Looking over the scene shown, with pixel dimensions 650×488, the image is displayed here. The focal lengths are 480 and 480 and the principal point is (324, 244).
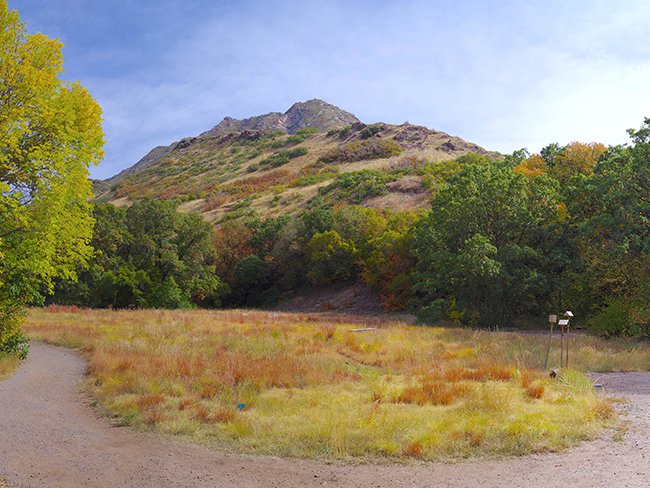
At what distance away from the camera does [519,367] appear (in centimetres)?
1442

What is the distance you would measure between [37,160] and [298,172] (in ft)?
307

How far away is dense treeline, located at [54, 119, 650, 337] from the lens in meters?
24.9

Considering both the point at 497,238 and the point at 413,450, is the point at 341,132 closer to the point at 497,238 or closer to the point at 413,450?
the point at 497,238

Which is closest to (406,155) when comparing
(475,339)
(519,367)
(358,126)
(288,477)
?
(358,126)

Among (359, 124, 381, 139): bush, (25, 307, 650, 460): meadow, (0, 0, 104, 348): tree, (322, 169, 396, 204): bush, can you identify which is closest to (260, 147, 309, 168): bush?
(359, 124, 381, 139): bush

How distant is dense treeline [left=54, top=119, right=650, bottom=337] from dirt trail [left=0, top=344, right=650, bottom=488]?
28.2 feet

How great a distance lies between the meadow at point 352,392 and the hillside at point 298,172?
51573 millimetres

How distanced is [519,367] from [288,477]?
9976mm

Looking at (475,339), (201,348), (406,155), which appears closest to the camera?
(201,348)

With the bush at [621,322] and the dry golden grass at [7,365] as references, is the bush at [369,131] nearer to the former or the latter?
the bush at [621,322]

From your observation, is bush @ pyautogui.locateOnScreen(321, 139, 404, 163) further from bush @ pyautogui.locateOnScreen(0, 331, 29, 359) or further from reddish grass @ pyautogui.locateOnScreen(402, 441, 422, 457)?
reddish grass @ pyautogui.locateOnScreen(402, 441, 422, 457)

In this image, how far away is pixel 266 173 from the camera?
4250 inches

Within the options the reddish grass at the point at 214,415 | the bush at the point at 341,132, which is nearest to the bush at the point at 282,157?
the bush at the point at 341,132

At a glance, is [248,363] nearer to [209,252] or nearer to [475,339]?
[475,339]
